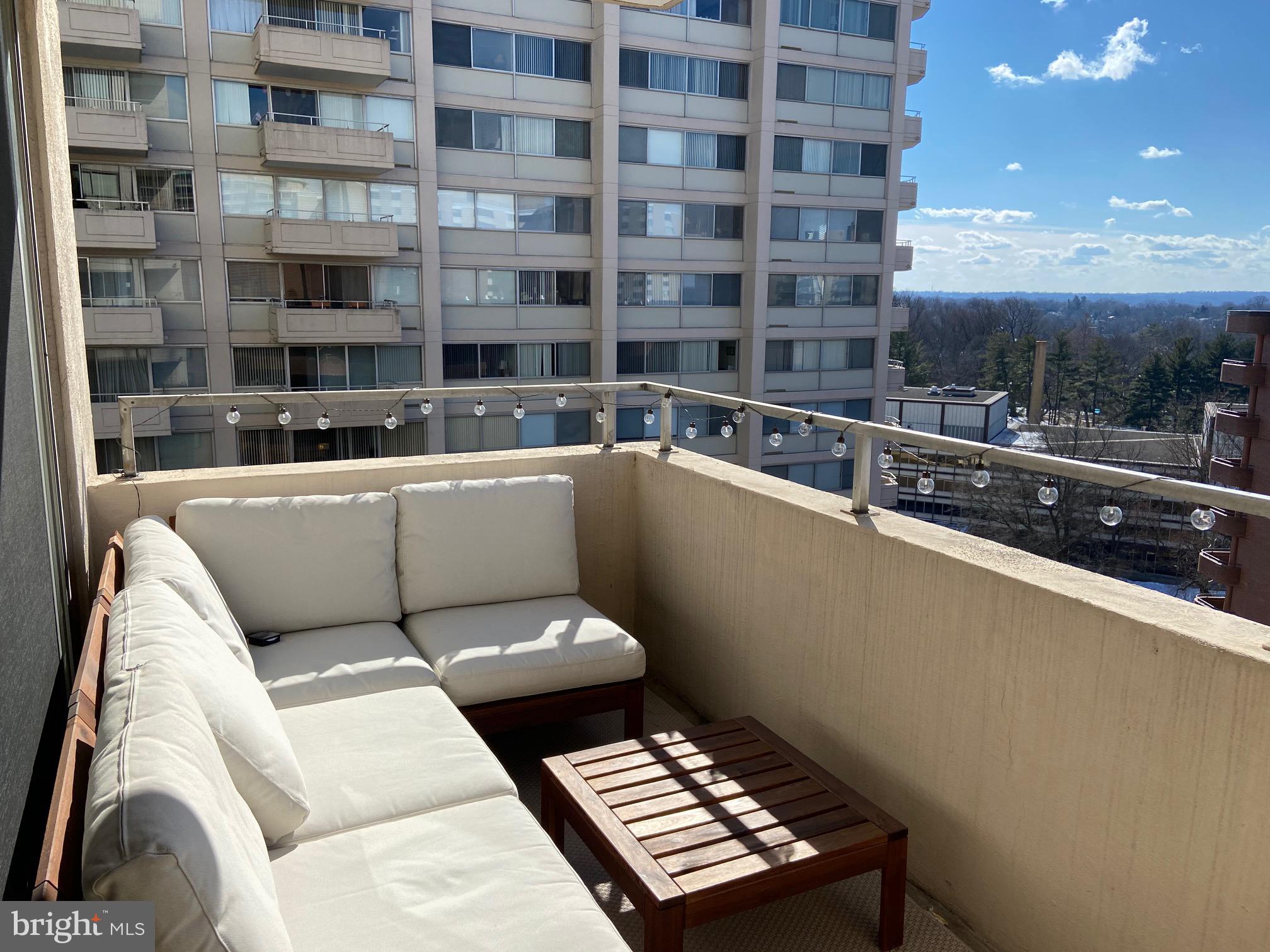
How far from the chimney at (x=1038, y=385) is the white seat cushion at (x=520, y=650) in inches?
1194

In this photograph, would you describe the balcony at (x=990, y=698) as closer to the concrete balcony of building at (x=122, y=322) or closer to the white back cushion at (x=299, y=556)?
the white back cushion at (x=299, y=556)

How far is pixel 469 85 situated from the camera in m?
15.2

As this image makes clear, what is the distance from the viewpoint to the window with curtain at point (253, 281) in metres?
13.9

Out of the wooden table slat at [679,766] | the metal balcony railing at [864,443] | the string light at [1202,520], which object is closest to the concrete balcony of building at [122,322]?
the metal balcony railing at [864,443]

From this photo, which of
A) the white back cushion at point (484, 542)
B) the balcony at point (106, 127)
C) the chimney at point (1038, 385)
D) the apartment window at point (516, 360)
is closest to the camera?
the white back cushion at point (484, 542)

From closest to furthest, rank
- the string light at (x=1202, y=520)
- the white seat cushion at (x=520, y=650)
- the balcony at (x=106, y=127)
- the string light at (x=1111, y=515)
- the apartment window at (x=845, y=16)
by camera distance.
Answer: the string light at (x=1202, y=520) → the string light at (x=1111, y=515) → the white seat cushion at (x=520, y=650) → the balcony at (x=106, y=127) → the apartment window at (x=845, y=16)

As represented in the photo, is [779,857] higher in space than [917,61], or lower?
lower

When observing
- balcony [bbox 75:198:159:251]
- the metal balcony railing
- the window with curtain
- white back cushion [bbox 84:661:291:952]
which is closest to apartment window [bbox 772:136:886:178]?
the window with curtain

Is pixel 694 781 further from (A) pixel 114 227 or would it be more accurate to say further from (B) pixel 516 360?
(B) pixel 516 360

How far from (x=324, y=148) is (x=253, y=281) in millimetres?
2334

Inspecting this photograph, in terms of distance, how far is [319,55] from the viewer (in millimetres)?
13234

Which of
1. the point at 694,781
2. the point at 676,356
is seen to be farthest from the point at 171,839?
the point at 676,356

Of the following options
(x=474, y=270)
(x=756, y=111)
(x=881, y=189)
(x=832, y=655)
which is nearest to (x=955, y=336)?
(x=881, y=189)

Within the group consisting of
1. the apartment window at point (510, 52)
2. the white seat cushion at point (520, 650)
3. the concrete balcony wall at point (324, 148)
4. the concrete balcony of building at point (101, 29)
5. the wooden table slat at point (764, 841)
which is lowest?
the wooden table slat at point (764, 841)
